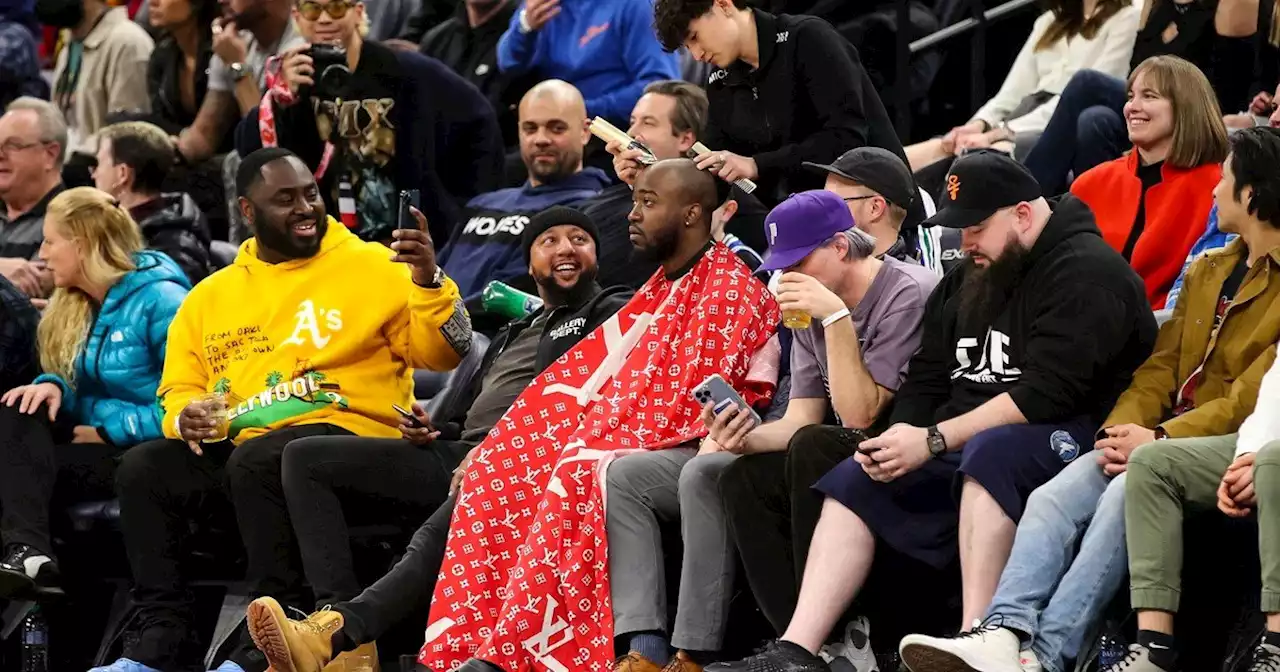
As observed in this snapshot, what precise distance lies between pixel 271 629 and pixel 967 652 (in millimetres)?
1891

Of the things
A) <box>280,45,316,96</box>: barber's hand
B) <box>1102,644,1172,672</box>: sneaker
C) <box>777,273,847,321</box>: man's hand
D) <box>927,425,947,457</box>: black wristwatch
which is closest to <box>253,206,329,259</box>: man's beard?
<box>280,45,316,96</box>: barber's hand

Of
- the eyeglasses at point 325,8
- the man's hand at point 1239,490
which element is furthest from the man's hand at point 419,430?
the man's hand at point 1239,490

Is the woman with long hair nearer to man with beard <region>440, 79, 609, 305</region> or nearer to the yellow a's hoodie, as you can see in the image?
man with beard <region>440, 79, 609, 305</region>

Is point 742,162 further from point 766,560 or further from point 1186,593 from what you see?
point 1186,593

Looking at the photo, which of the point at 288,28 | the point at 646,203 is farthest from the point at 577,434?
the point at 288,28

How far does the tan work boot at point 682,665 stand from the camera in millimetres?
5406

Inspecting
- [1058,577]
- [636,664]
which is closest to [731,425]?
[636,664]

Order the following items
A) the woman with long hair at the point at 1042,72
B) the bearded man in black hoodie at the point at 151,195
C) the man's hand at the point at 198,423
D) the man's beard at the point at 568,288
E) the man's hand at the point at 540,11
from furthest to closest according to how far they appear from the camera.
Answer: the man's hand at the point at 540,11 < the bearded man in black hoodie at the point at 151,195 < the woman with long hair at the point at 1042,72 < the man's beard at the point at 568,288 < the man's hand at the point at 198,423

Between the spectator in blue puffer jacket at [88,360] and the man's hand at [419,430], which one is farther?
the spectator in blue puffer jacket at [88,360]

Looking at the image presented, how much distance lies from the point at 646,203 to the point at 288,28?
3330mm

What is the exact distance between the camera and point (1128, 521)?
4738 millimetres

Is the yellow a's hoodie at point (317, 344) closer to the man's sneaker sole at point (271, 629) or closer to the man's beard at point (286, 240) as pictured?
the man's beard at point (286, 240)

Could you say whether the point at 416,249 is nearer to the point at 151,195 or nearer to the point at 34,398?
the point at 34,398

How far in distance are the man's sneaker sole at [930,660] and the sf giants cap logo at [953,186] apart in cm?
116
